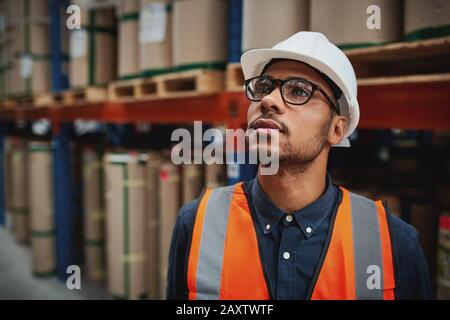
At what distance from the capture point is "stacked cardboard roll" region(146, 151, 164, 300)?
3709mm

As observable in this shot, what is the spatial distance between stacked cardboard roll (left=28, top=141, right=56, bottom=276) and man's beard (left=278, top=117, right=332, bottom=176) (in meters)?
4.06

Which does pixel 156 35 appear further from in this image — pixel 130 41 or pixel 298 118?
pixel 298 118

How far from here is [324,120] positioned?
1.69m

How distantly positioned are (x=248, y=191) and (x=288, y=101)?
0.49 metres

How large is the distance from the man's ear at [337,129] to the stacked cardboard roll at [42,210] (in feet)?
13.6

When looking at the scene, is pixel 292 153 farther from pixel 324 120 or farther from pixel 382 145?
pixel 382 145

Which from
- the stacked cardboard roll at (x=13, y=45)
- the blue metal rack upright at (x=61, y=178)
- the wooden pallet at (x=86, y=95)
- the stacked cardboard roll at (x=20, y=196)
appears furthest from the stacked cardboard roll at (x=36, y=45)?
the stacked cardboard roll at (x=20, y=196)

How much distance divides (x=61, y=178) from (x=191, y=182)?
2.32 m

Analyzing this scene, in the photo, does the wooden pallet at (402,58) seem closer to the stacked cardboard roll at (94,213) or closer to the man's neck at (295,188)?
the man's neck at (295,188)

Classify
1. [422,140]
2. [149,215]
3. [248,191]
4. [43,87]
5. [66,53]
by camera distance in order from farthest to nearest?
1. [43,87]
2. [66,53]
3. [422,140]
4. [149,215]
5. [248,191]

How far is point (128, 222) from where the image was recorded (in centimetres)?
367

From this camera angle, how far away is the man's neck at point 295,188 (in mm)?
1743

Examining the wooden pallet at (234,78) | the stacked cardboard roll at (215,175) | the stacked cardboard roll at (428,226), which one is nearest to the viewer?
the stacked cardboard roll at (428,226)
